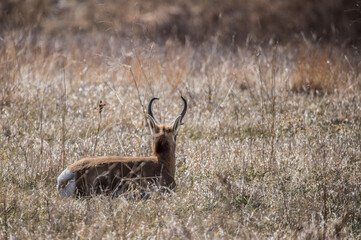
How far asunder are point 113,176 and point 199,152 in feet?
5.51

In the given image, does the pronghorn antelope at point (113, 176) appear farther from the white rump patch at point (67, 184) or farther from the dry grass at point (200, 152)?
the dry grass at point (200, 152)

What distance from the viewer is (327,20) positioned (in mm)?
20844

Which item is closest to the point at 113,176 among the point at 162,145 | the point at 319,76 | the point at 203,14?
the point at 162,145

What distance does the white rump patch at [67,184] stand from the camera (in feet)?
15.7

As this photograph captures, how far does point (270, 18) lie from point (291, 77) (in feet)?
45.7

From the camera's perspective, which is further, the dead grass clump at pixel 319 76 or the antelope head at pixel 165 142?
the dead grass clump at pixel 319 76

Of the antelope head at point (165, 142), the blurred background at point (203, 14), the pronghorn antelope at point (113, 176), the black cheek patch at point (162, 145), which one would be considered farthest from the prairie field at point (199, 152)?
the blurred background at point (203, 14)

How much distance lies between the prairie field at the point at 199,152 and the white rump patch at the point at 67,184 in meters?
0.09

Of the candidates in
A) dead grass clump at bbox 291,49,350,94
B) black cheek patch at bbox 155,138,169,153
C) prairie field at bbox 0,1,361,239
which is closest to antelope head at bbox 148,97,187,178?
black cheek patch at bbox 155,138,169,153

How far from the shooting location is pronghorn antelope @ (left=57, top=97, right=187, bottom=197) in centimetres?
479

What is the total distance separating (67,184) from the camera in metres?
4.79

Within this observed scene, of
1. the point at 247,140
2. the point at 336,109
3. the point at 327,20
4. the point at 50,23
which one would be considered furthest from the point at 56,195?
the point at 50,23

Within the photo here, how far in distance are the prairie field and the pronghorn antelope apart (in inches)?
5.5

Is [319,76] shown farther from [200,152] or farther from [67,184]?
[67,184]
